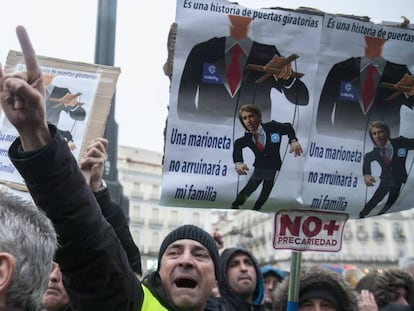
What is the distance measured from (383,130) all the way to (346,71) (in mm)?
359

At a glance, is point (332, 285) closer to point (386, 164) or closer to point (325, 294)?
point (325, 294)

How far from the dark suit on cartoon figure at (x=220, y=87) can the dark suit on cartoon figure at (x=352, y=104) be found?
14 centimetres

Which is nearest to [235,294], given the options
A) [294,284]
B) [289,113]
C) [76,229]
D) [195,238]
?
[195,238]

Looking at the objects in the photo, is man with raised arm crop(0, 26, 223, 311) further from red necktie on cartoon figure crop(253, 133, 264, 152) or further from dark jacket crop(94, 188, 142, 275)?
red necktie on cartoon figure crop(253, 133, 264, 152)

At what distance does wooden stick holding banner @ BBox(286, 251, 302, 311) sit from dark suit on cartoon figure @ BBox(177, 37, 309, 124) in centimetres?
69

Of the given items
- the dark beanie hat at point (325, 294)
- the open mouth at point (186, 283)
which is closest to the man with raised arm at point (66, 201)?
the open mouth at point (186, 283)

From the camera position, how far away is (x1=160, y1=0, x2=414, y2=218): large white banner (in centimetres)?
229

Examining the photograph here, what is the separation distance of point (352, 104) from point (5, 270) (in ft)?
6.08

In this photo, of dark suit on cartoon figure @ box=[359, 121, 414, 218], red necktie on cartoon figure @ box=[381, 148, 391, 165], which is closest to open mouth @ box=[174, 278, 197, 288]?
dark suit on cartoon figure @ box=[359, 121, 414, 218]

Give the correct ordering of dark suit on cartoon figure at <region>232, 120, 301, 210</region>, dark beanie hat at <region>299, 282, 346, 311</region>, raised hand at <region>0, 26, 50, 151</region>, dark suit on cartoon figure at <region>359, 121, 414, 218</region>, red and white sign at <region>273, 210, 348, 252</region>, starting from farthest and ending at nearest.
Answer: dark beanie hat at <region>299, 282, 346, 311</region> < dark suit on cartoon figure at <region>359, 121, 414, 218</region> < red and white sign at <region>273, 210, 348, 252</region> < dark suit on cartoon figure at <region>232, 120, 301, 210</region> < raised hand at <region>0, 26, 50, 151</region>

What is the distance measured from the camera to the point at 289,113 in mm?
2461

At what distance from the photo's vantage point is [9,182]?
2.46 m

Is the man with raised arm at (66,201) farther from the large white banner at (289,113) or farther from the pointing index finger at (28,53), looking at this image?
the large white banner at (289,113)

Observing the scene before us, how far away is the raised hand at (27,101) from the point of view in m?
1.48
